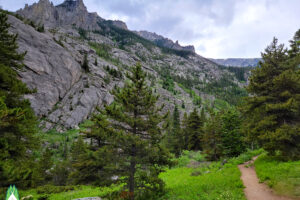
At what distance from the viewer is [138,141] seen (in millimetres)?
8508

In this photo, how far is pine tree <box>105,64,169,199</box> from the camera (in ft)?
29.5

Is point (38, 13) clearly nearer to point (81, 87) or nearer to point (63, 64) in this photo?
point (63, 64)

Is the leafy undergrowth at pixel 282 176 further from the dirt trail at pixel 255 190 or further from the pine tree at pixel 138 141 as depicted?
the pine tree at pixel 138 141

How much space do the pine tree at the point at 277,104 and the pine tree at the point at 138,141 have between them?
8722 mm

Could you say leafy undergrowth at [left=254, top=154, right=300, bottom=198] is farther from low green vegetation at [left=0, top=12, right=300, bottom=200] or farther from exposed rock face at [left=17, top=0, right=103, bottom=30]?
exposed rock face at [left=17, top=0, right=103, bottom=30]

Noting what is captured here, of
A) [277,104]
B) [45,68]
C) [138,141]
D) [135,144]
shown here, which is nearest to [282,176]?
[277,104]

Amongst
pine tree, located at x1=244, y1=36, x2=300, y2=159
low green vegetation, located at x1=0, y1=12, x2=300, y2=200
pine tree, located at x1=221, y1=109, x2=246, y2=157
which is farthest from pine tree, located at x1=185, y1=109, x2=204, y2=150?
pine tree, located at x1=244, y1=36, x2=300, y2=159

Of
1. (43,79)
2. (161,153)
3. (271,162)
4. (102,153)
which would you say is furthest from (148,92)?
(43,79)

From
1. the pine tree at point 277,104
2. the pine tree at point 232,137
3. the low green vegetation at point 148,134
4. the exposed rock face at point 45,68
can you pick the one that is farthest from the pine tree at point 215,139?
the exposed rock face at point 45,68

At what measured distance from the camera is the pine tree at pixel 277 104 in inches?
413

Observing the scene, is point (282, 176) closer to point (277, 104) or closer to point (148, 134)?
point (277, 104)

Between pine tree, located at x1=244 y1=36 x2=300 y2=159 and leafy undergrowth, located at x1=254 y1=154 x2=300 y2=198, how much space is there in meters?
1.38

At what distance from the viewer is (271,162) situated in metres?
11.0

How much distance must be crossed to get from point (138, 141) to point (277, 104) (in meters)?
11.7
